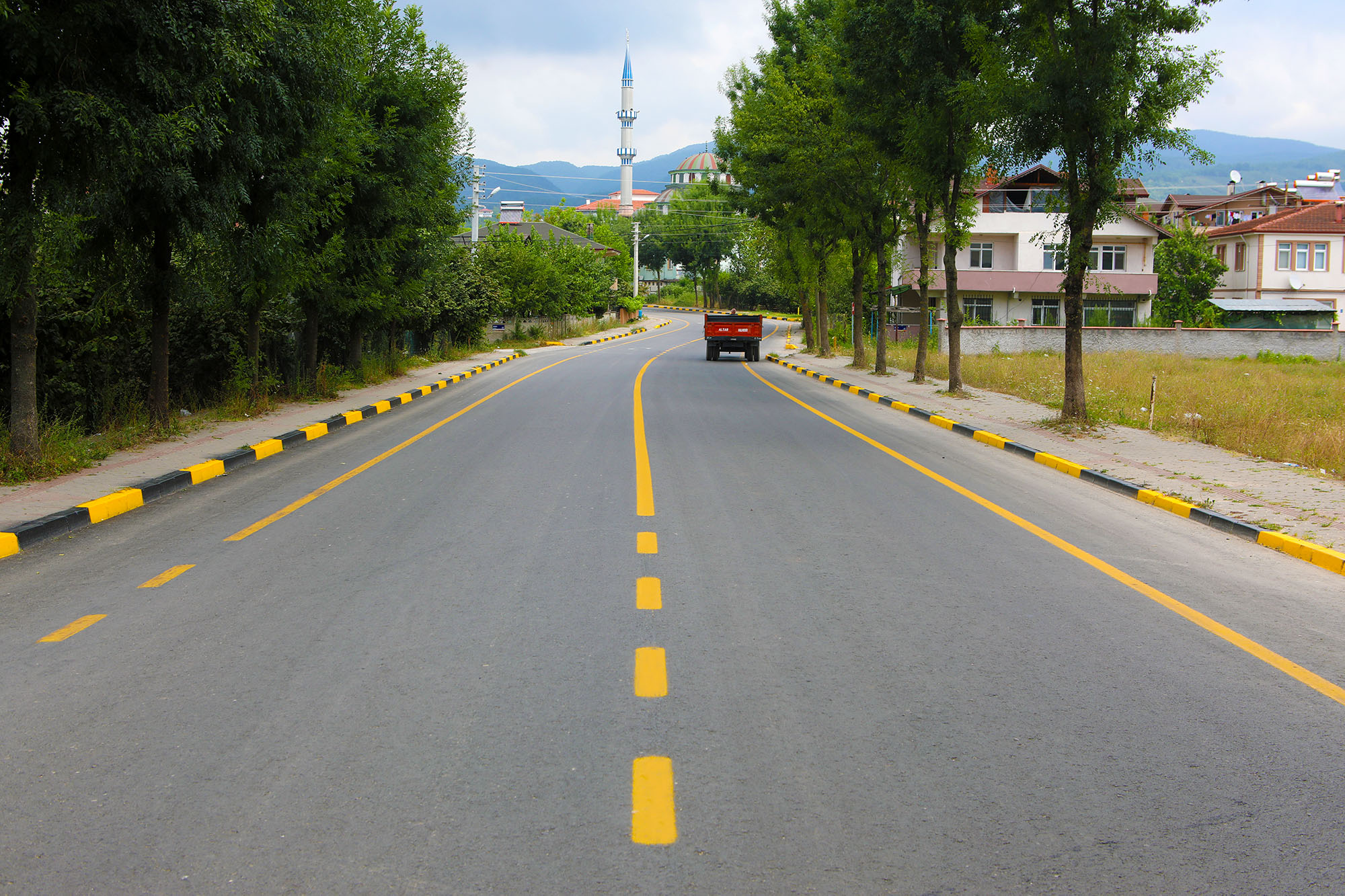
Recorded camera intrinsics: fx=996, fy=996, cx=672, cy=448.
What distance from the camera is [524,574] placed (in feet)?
23.3

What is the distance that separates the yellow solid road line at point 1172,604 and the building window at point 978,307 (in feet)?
161

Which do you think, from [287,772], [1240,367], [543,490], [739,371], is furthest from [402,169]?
[1240,367]

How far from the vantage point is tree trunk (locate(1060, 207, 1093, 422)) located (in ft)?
54.4

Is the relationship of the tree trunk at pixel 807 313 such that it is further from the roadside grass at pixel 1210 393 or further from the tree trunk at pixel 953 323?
the tree trunk at pixel 953 323

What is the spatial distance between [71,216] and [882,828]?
10789 millimetres

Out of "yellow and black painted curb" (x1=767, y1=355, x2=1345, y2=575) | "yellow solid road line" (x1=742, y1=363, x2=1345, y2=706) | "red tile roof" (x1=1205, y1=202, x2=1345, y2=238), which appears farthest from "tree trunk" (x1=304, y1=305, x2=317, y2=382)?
"red tile roof" (x1=1205, y1=202, x2=1345, y2=238)

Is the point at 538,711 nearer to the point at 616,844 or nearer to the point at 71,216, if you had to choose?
the point at 616,844

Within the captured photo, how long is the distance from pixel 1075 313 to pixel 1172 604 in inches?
452

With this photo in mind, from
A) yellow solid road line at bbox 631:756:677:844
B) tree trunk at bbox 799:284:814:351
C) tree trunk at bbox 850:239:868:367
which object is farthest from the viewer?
tree trunk at bbox 799:284:814:351

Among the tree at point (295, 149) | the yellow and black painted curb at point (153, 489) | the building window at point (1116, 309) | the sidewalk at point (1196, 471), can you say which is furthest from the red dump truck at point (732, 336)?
the building window at point (1116, 309)

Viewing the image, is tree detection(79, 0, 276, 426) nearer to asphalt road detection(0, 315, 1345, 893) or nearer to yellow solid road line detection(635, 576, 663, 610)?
asphalt road detection(0, 315, 1345, 893)

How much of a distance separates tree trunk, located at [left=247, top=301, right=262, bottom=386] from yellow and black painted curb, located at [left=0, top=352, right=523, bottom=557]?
1701 mm

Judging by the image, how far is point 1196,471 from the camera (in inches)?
490

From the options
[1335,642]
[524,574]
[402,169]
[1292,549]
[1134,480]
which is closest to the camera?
[1335,642]
